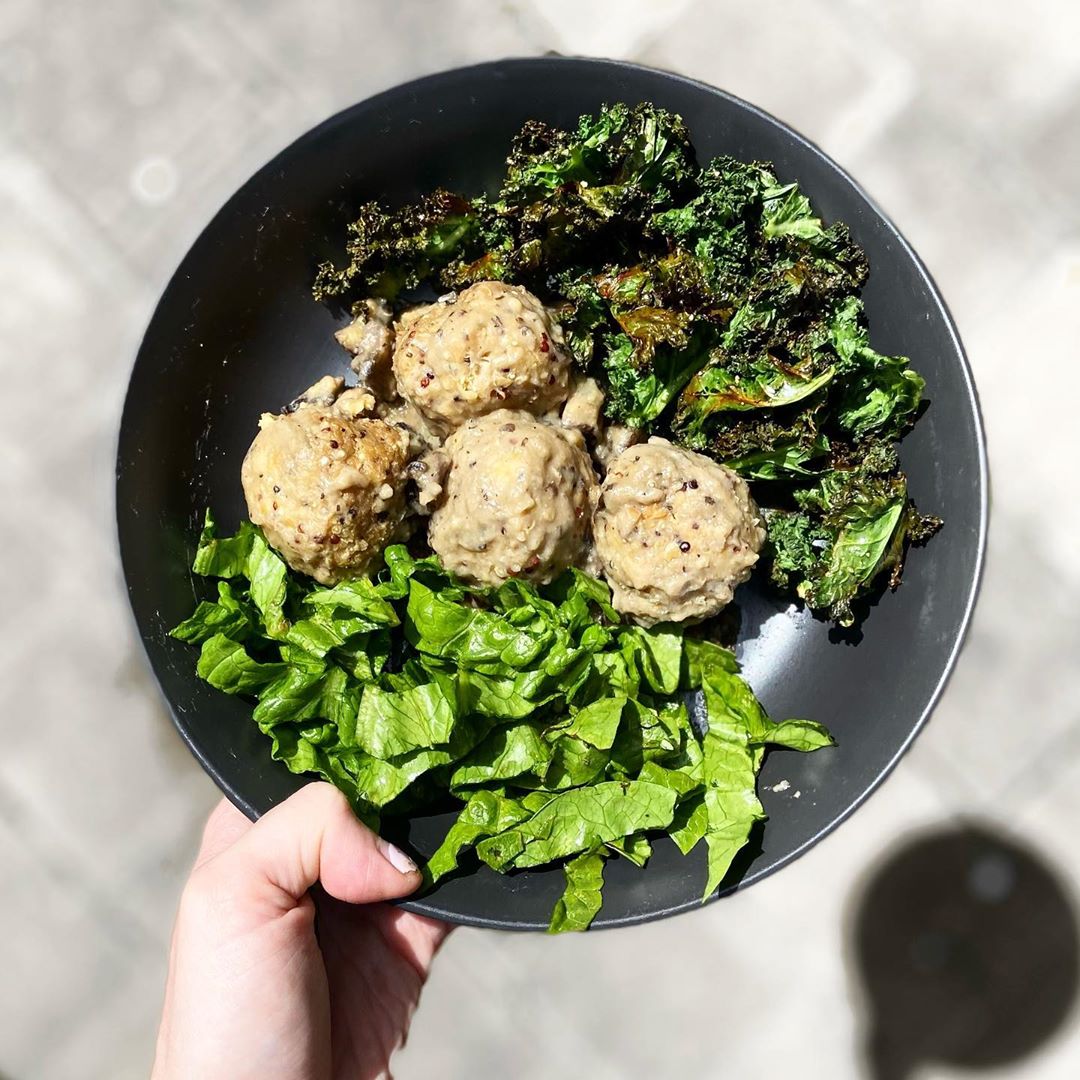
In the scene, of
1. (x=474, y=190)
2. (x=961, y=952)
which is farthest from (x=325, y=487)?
(x=961, y=952)

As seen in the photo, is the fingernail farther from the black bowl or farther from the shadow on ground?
the shadow on ground

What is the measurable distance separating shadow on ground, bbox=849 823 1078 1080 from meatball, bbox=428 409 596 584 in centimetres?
190

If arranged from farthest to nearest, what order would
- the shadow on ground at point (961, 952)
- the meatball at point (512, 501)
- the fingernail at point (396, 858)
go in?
the shadow on ground at point (961, 952), the fingernail at point (396, 858), the meatball at point (512, 501)

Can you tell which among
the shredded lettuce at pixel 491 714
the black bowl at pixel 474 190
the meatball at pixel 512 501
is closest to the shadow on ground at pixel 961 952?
the black bowl at pixel 474 190

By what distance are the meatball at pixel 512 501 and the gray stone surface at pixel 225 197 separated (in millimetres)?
1722

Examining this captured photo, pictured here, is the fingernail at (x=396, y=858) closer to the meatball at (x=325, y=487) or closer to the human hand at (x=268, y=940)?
the human hand at (x=268, y=940)

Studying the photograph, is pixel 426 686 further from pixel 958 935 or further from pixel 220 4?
pixel 220 4

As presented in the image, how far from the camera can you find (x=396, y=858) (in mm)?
2010

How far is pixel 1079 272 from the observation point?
122 inches

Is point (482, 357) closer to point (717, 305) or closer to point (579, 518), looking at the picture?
point (579, 518)

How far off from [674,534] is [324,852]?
3.40 feet

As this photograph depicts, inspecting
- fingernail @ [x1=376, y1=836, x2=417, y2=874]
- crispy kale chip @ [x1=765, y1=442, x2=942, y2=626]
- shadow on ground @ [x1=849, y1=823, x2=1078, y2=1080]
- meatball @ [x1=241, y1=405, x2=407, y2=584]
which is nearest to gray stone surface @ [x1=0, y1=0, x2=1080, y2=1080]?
shadow on ground @ [x1=849, y1=823, x2=1078, y2=1080]

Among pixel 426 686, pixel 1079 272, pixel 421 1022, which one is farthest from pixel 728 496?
pixel 421 1022

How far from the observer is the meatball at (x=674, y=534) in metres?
1.92
